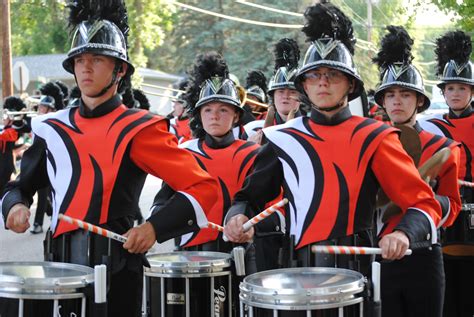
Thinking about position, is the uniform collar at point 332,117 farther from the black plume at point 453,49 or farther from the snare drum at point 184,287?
the black plume at point 453,49

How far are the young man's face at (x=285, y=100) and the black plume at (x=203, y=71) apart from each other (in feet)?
3.50

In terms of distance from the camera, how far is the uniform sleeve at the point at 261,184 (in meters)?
5.93

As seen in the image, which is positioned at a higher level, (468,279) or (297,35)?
(297,35)

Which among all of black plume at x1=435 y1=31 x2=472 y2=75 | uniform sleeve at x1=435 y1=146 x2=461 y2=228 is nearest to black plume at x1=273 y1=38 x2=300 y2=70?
black plume at x1=435 y1=31 x2=472 y2=75

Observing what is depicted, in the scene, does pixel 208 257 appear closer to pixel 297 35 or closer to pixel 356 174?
pixel 356 174

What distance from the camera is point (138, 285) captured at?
558 centimetres

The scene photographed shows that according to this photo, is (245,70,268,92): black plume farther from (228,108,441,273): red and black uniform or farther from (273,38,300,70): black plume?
(228,108,441,273): red and black uniform

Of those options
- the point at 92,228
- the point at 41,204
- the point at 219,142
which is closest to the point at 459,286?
the point at 219,142

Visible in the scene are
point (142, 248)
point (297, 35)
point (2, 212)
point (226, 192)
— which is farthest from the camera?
point (297, 35)

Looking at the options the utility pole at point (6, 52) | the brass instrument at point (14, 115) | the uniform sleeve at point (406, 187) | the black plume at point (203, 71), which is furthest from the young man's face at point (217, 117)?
the utility pole at point (6, 52)

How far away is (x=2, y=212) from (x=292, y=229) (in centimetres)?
150

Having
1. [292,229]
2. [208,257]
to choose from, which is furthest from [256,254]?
[292,229]

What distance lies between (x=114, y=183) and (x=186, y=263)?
3.67 ft

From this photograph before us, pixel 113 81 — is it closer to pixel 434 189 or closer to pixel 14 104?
pixel 434 189
